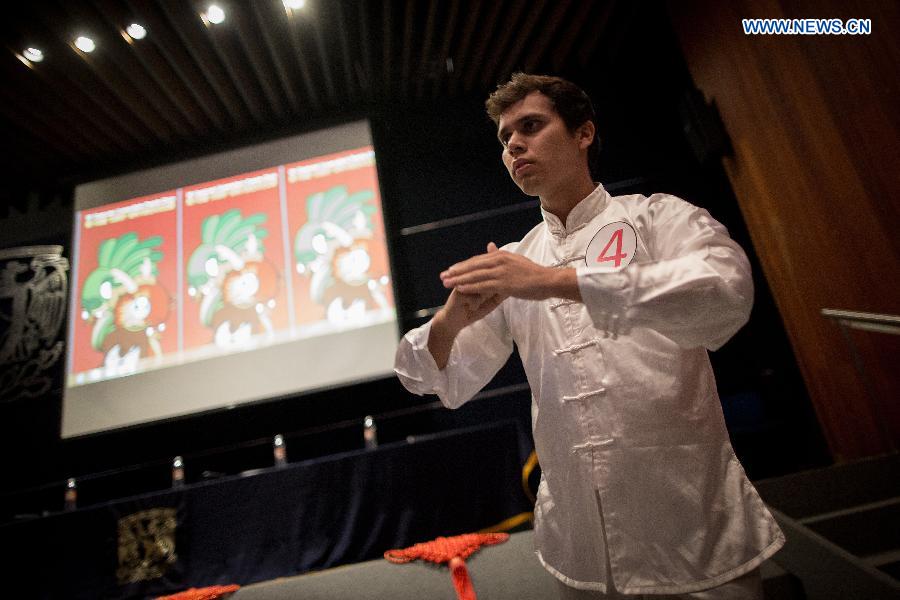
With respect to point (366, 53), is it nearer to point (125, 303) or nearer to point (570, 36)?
point (570, 36)

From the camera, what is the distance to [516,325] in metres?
0.99

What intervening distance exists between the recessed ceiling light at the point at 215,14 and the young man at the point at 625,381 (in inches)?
114

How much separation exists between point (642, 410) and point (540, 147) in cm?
57

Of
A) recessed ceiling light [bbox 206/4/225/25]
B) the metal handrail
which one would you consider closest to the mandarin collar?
the metal handrail

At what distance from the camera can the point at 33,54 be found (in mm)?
2965

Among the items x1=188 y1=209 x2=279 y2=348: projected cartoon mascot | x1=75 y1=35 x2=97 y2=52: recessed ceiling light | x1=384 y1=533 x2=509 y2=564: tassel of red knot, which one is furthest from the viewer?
x1=188 y1=209 x2=279 y2=348: projected cartoon mascot

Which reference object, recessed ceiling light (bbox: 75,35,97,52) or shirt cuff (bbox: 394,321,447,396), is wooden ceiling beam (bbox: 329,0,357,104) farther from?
shirt cuff (bbox: 394,321,447,396)

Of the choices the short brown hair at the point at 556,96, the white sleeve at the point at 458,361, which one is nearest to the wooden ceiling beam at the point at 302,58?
the short brown hair at the point at 556,96

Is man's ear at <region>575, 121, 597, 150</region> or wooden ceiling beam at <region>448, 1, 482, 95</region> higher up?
wooden ceiling beam at <region>448, 1, 482, 95</region>

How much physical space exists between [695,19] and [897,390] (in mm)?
2623

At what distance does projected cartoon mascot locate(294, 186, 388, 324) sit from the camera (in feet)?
10.3

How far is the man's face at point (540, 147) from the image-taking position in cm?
98

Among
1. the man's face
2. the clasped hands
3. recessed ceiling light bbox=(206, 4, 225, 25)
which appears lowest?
the clasped hands

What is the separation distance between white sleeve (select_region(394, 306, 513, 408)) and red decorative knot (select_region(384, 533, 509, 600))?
2.99ft
